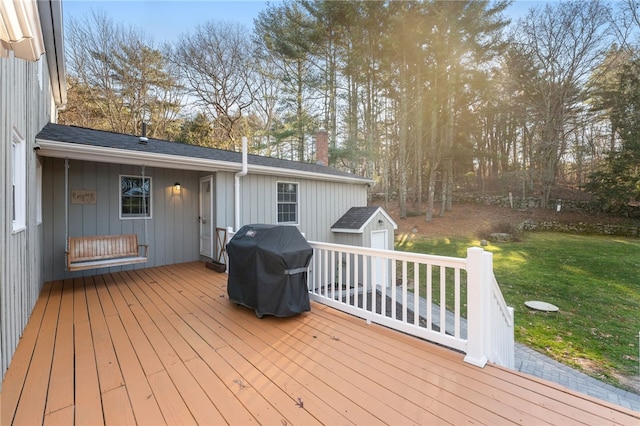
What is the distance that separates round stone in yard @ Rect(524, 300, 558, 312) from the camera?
6.30m

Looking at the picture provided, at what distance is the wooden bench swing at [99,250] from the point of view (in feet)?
14.7

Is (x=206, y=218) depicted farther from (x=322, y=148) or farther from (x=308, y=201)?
(x=322, y=148)

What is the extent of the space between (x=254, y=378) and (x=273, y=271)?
3.87 feet

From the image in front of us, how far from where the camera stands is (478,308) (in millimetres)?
2318

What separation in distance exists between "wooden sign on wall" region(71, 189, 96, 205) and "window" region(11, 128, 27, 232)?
2.27 meters

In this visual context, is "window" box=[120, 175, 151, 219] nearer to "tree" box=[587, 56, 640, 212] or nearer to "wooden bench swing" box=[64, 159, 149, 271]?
"wooden bench swing" box=[64, 159, 149, 271]

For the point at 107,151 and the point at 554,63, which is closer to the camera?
the point at 107,151

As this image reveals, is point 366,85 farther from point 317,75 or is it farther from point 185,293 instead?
point 185,293

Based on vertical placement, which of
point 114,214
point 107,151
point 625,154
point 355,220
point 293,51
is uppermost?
point 293,51

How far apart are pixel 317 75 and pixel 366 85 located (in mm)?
2715

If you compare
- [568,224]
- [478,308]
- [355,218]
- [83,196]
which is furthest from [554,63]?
[83,196]

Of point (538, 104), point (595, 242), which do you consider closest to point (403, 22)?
point (538, 104)

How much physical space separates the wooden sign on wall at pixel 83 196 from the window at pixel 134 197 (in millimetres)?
460

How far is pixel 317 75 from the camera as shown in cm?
1492
